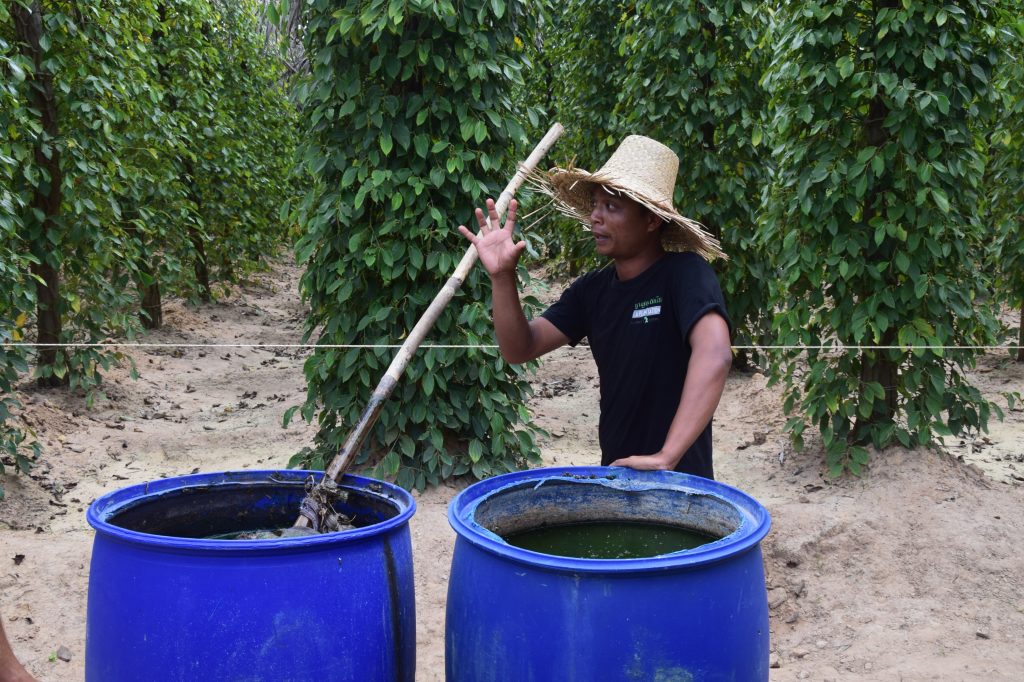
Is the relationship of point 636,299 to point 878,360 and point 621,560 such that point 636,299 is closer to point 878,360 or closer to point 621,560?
point 621,560

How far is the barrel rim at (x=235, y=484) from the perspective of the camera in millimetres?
1678

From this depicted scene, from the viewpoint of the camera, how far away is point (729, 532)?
1898mm

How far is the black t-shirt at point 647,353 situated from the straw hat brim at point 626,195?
4.3 inches

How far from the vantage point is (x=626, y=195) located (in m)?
2.42

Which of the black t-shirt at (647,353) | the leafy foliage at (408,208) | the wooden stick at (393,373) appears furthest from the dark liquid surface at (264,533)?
the leafy foliage at (408,208)

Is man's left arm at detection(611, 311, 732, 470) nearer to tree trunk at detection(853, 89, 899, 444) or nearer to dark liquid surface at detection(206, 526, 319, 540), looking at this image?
dark liquid surface at detection(206, 526, 319, 540)

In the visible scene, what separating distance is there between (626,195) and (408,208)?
85.7 inches

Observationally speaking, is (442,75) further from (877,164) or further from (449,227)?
(877,164)

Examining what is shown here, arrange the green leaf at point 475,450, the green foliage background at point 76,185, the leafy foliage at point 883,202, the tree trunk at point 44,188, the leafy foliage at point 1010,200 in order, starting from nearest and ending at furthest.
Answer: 1. the leafy foliage at point 883,202
2. the green leaf at point 475,450
3. the green foliage background at point 76,185
4. the tree trunk at point 44,188
5. the leafy foliage at point 1010,200

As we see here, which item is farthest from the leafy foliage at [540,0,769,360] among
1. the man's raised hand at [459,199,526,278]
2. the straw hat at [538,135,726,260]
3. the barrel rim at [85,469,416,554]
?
the barrel rim at [85,469,416,554]

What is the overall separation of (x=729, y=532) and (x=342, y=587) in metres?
0.79

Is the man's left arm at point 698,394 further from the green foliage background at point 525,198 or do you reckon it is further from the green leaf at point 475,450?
the green leaf at point 475,450

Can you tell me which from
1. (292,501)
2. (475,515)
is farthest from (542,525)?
(292,501)

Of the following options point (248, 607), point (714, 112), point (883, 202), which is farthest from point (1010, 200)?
point (248, 607)
